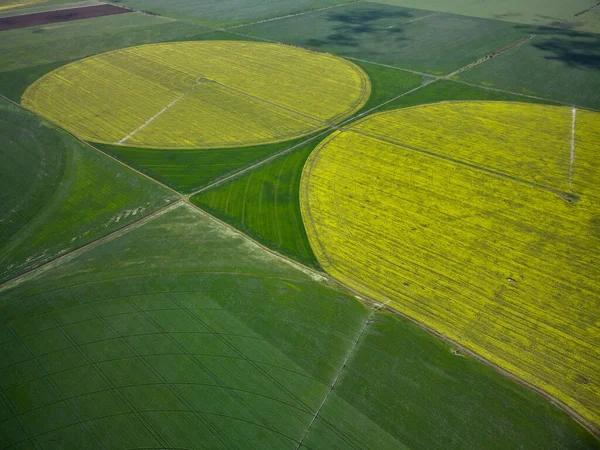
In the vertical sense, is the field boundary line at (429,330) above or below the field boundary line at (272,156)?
below

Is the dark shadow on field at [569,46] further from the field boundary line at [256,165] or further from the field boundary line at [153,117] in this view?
the field boundary line at [153,117]

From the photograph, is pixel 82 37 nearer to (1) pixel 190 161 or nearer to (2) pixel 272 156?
(1) pixel 190 161

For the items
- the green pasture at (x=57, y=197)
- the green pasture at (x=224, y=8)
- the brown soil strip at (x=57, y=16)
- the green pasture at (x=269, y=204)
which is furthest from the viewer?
the green pasture at (x=224, y=8)

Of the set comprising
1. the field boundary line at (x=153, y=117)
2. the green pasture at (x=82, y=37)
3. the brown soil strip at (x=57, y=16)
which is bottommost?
the field boundary line at (x=153, y=117)

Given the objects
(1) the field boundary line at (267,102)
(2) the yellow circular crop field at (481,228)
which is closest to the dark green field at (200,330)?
(2) the yellow circular crop field at (481,228)

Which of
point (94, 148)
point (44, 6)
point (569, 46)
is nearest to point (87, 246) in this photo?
point (94, 148)
